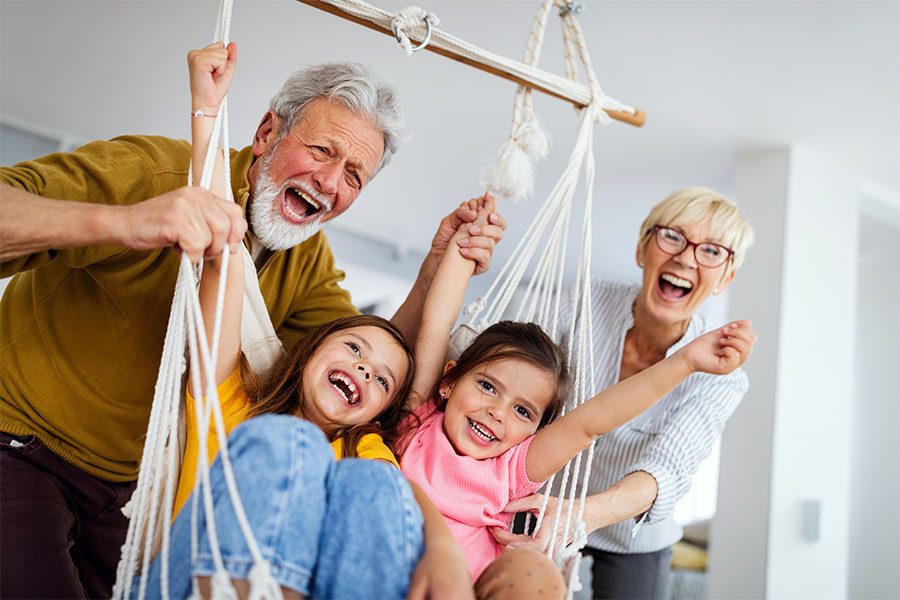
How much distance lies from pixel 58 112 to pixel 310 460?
380 centimetres

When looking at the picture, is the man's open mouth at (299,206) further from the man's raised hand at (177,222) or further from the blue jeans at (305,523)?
the blue jeans at (305,523)

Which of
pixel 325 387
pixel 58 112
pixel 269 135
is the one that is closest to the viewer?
pixel 325 387

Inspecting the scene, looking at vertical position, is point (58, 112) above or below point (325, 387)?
above

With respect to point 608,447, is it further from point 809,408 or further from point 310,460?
point 809,408

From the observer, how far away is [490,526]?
4.30 feet

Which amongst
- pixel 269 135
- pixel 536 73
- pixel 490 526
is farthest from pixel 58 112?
pixel 490 526

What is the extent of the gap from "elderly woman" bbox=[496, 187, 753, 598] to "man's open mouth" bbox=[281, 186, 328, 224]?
2.50ft

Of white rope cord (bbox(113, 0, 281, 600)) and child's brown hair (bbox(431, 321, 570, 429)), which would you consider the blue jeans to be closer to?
white rope cord (bbox(113, 0, 281, 600))

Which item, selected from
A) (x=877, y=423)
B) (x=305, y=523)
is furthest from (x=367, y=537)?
(x=877, y=423)

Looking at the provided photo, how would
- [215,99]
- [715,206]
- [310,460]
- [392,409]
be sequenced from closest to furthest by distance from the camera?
[310,460]
[215,99]
[392,409]
[715,206]

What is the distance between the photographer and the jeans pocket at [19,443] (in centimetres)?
124

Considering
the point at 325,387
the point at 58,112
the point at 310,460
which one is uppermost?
the point at 58,112

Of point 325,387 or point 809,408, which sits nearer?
point 325,387

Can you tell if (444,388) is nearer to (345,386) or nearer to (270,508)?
(345,386)
